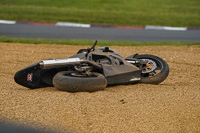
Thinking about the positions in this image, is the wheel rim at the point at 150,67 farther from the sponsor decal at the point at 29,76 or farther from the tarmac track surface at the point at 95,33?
the tarmac track surface at the point at 95,33

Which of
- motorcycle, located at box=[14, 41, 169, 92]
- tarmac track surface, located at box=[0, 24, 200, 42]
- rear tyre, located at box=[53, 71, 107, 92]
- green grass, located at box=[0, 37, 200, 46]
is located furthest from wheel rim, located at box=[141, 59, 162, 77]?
tarmac track surface, located at box=[0, 24, 200, 42]

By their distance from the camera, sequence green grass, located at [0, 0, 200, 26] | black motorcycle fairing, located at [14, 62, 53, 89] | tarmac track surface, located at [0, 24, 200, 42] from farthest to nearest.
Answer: green grass, located at [0, 0, 200, 26], tarmac track surface, located at [0, 24, 200, 42], black motorcycle fairing, located at [14, 62, 53, 89]

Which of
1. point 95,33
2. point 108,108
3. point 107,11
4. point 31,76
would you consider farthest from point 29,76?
point 107,11

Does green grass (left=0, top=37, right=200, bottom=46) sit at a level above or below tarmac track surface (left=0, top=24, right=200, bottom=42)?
below

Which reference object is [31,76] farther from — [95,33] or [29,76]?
[95,33]

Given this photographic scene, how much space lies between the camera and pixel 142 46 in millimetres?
12484

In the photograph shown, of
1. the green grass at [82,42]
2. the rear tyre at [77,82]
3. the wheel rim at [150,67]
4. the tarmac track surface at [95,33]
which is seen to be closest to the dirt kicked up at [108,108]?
the rear tyre at [77,82]

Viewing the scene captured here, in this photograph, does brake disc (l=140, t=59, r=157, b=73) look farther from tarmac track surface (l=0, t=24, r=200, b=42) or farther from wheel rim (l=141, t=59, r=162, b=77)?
tarmac track surface (l=0, t=24, r=200, b=42)

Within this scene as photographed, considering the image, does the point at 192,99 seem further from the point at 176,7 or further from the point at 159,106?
the point at 176,7

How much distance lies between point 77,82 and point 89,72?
461 millimetres

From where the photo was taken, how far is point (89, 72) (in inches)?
267

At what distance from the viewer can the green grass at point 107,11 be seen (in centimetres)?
1692

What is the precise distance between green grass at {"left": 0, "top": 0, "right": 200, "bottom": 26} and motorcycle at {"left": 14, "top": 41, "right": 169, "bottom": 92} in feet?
30.1

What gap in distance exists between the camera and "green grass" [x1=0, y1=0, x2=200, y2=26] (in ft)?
55.5
